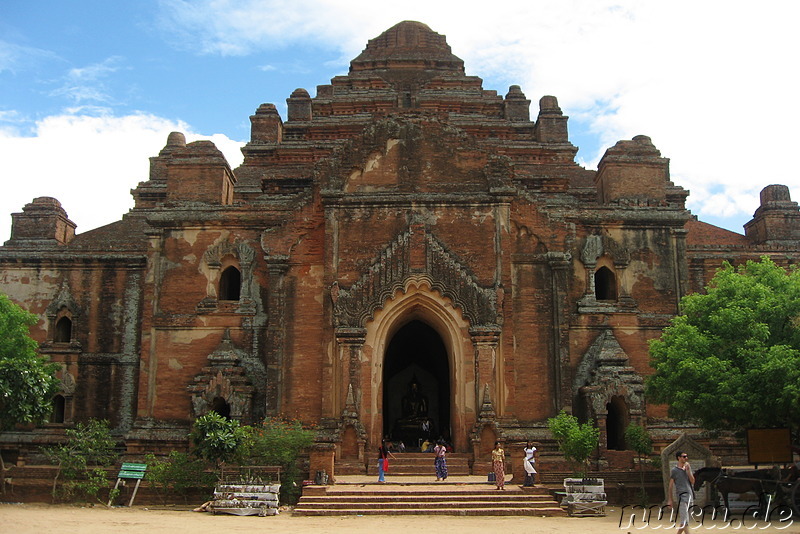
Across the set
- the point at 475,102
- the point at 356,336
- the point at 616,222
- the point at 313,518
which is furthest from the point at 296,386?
the point at 475,102

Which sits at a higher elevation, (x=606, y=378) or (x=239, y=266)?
(x=239, y=266)

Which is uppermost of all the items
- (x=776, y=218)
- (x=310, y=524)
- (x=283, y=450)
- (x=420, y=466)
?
(x=776, y=218)

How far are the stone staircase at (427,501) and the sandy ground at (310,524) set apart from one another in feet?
1.06

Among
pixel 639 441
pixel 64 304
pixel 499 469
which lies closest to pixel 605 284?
pixel 639 441

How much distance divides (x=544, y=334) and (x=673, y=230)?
Result: 17.1 feet

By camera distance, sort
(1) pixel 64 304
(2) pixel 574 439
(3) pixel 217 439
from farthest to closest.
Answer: (1) pixel 64 304, (2) pixel 574 439, (3) pixel 217 439

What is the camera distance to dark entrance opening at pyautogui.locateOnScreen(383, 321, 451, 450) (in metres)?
28.6

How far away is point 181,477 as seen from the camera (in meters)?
20.7

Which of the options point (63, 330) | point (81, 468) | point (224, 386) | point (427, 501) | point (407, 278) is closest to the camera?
point (427, 501)

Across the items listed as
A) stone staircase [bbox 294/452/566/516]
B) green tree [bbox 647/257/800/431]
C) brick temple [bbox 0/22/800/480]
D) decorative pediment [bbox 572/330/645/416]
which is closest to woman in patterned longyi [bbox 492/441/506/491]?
stone staircase [bbox 294/452/566/516]

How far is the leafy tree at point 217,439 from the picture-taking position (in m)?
20.2

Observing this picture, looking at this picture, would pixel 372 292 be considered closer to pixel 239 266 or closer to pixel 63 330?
pixel 239 266

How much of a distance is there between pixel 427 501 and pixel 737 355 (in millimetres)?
7565

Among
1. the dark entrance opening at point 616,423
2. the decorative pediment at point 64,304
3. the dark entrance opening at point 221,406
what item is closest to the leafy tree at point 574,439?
the dark entrance opening at point 616,423
